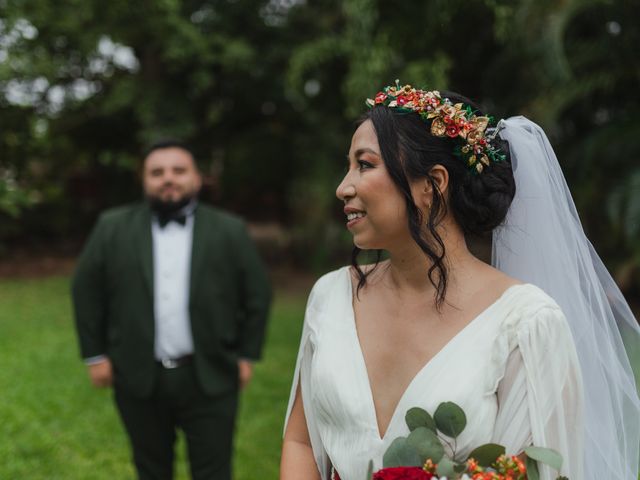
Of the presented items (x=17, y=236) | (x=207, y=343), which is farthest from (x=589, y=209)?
(x=17, y=236)

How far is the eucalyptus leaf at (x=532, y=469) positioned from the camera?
5.97 ft

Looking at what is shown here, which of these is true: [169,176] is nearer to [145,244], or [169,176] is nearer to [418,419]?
[145,244]

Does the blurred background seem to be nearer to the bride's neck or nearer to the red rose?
the bride's neck

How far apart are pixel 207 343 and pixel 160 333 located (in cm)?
25

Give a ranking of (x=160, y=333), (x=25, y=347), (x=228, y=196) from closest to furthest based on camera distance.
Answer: (x=160, y=333), (x=25, y=347), (x=228, y=196)

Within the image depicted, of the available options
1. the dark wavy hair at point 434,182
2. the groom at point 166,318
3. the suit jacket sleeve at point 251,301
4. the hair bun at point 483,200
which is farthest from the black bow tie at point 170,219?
the hair bun at point 483,200

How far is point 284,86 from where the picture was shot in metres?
13.3

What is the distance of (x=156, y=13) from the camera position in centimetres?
1134

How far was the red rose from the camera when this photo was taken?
1714 millimetres

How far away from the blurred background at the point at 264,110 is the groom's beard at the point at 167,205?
1.27m

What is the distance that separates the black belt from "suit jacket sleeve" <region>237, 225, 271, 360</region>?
1.22 ft

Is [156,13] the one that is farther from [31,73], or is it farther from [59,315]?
[59,315]

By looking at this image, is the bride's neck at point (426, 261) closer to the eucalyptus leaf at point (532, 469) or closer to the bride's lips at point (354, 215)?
the bride's lips at point (354, 215)

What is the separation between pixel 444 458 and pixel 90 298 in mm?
2782
